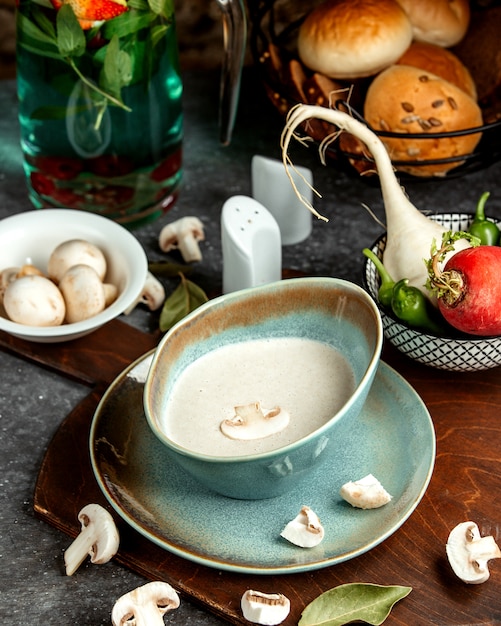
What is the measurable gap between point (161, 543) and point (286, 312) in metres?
0.20

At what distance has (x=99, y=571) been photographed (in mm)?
624

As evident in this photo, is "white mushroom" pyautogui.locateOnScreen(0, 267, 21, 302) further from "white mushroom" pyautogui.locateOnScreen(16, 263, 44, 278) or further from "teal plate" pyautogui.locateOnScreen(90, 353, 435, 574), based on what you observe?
"teal plate" pyautogui.locateOnScreen(90, 353, 435, 574)

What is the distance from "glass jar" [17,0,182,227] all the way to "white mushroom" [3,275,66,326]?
0.18m

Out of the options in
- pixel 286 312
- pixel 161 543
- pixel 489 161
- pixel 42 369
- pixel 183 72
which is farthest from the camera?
pixel 183 72

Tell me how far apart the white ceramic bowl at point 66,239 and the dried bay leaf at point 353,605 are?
33 cm

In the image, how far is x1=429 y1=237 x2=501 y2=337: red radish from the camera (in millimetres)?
685

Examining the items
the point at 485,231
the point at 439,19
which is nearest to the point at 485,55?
the point at 439,19

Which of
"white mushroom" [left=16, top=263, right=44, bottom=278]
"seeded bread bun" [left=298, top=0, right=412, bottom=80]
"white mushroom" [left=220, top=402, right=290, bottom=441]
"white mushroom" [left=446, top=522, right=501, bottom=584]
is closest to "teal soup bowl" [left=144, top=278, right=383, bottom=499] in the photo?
"white mushroom" [left=220, top=402, right=290, bottom=441]

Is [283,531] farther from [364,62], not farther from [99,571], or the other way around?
[364,62]

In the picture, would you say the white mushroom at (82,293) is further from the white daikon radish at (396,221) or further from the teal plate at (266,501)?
the white daikon radish at (396,221)

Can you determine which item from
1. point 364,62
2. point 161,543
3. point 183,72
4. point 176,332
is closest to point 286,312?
point 176,332

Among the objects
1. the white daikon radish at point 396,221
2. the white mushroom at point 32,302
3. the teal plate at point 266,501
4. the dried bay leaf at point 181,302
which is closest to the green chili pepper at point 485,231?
the white daikon radish at point 396,221

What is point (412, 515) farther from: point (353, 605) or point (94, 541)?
point (94, 541)

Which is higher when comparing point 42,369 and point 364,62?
point 364,62
